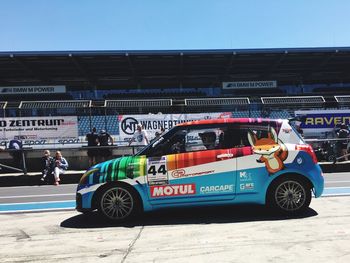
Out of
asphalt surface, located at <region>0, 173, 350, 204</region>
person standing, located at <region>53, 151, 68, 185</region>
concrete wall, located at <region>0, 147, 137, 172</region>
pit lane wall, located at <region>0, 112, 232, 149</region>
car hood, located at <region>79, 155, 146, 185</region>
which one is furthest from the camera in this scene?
pit lane wall, located at <region>0, 112, 232, 149</region>

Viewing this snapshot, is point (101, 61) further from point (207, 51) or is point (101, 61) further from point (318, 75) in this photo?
point (318, 75)

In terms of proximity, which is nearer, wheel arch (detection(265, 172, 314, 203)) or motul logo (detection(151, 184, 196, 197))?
motul logo (detection(151, 184, 196, 197))

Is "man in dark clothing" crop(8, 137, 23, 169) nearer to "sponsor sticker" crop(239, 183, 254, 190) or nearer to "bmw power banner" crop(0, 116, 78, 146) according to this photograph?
"bmw power banner" crop(0, 116, 78, 146)

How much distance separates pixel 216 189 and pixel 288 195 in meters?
1.25

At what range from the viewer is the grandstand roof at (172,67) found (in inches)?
1170

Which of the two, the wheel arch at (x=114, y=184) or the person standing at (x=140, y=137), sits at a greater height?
the person standing at (x=140, y=137)

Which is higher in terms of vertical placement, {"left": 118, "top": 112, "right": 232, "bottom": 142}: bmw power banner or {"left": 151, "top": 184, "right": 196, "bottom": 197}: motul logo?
{"left": 118, "top": 112, "right": 232, "bottom": 142}: bmw power banner

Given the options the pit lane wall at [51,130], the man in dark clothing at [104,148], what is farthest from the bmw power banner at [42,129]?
the man in dark clothing at [104,148]

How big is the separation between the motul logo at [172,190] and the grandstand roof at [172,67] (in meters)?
23.7

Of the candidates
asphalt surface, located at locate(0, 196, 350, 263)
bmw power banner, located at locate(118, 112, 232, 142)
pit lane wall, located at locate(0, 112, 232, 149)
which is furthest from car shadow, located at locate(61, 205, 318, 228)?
bmw power banner, located at locate(118, 112, 232, 142)

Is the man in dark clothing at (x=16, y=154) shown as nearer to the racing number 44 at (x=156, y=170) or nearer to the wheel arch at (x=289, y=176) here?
the racing number 44 at (x=156, y=170)

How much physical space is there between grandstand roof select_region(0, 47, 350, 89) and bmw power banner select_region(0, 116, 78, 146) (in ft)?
39.1

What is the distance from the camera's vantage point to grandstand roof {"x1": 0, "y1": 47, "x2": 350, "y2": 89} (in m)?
29.7

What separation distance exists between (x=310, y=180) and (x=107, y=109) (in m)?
13.4
